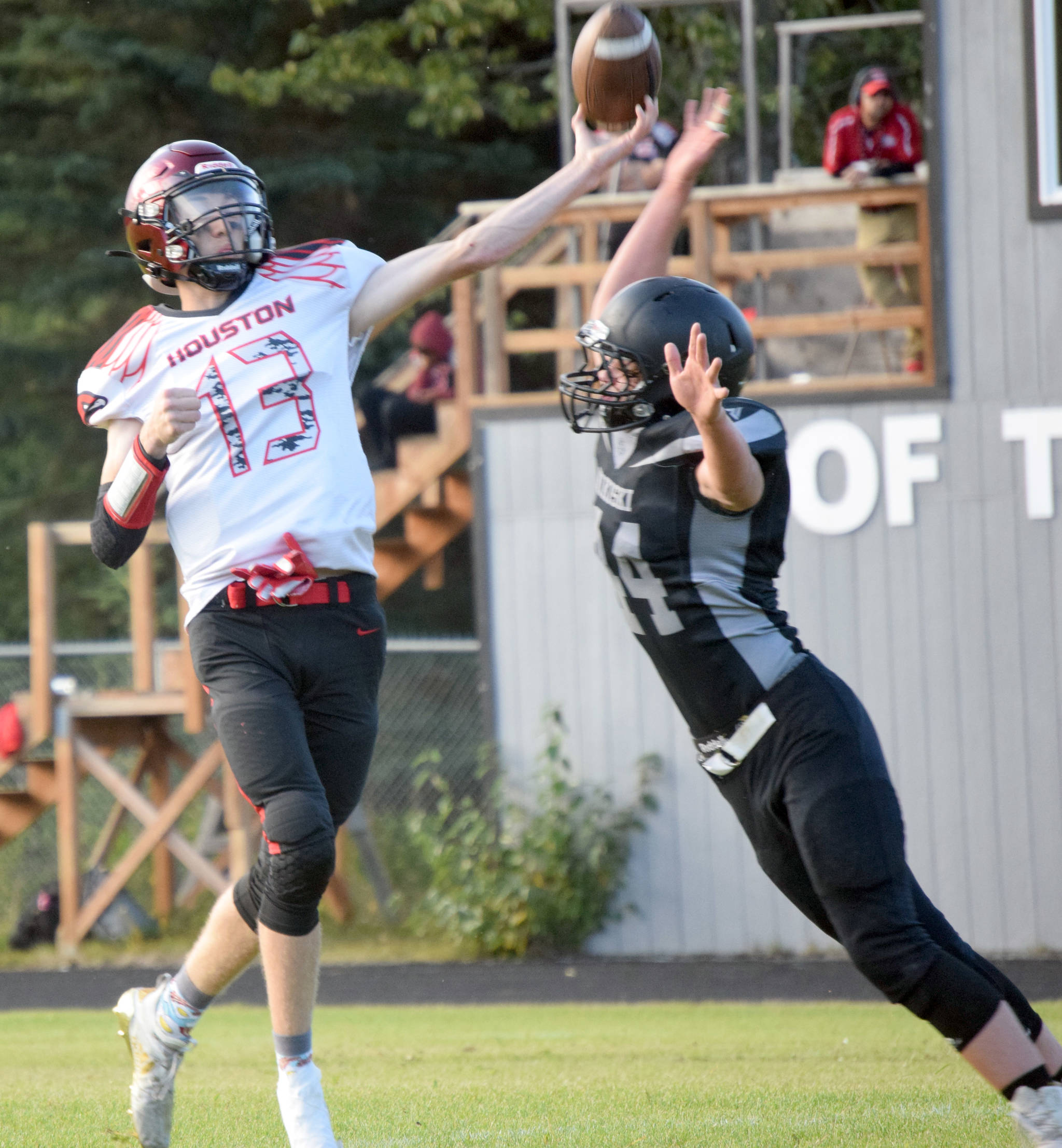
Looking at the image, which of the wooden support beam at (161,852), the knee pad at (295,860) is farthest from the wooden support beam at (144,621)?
the knee pad at (295,860)

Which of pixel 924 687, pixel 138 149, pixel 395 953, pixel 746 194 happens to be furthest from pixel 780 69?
pixel 138 149

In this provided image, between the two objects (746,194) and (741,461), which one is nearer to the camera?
(741,461)

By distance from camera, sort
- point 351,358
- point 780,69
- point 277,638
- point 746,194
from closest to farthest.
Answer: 1. point 277,638
2. point 351,358
3. point 746,194
4. point 780,69

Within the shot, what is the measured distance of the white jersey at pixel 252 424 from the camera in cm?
411

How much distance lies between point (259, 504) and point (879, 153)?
715cm

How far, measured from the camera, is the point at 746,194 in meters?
10.3

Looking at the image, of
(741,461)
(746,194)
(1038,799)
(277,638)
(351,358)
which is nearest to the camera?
(741,461)

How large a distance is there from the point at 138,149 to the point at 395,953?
36.5ft

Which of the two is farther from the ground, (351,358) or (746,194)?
(746,194)

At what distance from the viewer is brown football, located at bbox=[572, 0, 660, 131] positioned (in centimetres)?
492

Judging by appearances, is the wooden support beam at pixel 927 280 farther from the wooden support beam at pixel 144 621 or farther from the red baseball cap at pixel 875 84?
the wooden support beam at pixel 144 621

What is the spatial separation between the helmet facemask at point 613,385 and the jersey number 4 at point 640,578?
27 centimetres

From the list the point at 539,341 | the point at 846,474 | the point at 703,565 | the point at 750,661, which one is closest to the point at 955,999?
the point at 750,661

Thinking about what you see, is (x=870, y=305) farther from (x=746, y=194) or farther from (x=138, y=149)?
(x=138, y=149)
